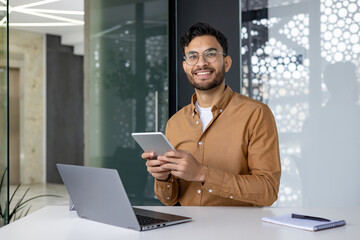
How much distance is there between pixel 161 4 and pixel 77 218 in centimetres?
328

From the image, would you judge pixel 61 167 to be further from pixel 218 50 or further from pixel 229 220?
pixel 218 50

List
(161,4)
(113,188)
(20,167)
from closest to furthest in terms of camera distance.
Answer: (113,188)
(161,4)
(20,167)

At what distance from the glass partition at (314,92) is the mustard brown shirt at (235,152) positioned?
5.68ft

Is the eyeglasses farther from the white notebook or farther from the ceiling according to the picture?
the ceiling

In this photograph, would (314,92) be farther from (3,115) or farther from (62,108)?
(62,108)

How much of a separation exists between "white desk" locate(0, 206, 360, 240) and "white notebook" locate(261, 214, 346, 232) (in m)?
0.02

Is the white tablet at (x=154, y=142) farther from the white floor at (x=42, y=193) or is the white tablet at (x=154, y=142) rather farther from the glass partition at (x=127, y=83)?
the white floor at (x=42, y=193)

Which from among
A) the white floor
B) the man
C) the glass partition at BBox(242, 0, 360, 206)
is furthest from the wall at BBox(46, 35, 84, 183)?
the man

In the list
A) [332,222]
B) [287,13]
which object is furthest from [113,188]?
[287,13]

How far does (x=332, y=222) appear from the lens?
1.49m

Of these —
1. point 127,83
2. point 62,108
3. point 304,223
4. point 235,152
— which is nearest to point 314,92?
point 127,83

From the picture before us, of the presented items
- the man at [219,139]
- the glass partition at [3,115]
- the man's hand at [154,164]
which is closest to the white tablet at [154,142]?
the man's hand at [154,164]

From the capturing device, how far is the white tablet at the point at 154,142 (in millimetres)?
1642

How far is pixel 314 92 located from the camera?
3.82 meters
